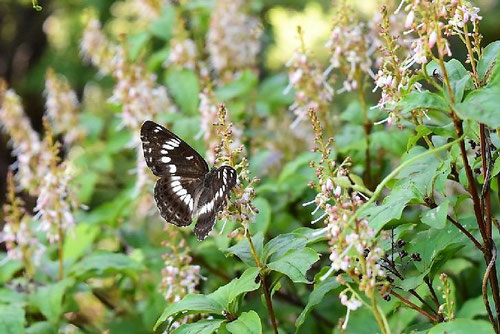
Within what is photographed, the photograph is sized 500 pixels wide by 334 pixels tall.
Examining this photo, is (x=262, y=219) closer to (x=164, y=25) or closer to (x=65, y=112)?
(x=164, y=25)

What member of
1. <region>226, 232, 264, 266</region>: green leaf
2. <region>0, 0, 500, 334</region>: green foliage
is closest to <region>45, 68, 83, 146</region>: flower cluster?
<region>0, 0, 500, 334</region>: green foliage

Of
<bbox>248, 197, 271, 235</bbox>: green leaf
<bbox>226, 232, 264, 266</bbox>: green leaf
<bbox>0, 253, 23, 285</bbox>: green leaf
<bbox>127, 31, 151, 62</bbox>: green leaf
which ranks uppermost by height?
<bbox>127, 31, 151, 62</bbox>: green leaf

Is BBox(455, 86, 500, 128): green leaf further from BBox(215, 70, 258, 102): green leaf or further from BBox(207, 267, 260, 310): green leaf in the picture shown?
BBox(215, 70, 258, 102): green leaf

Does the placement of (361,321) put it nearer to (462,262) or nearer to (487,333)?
(462,262)

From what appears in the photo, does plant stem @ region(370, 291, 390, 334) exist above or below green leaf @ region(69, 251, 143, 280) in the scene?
above

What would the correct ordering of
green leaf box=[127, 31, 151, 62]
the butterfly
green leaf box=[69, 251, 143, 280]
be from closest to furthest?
1. the butterfly
2. green leaf box=[69, 251, 143, 280]
3. green leaf box=[127, 31, 151, 62]

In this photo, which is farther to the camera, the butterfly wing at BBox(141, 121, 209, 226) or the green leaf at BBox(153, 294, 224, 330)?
the butterfly wing at BBox(141, 121, 209, 226)

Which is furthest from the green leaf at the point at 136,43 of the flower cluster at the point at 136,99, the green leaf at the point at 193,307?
the green leaf at the point at 193,307

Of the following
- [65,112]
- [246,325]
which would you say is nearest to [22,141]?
[65,112]
